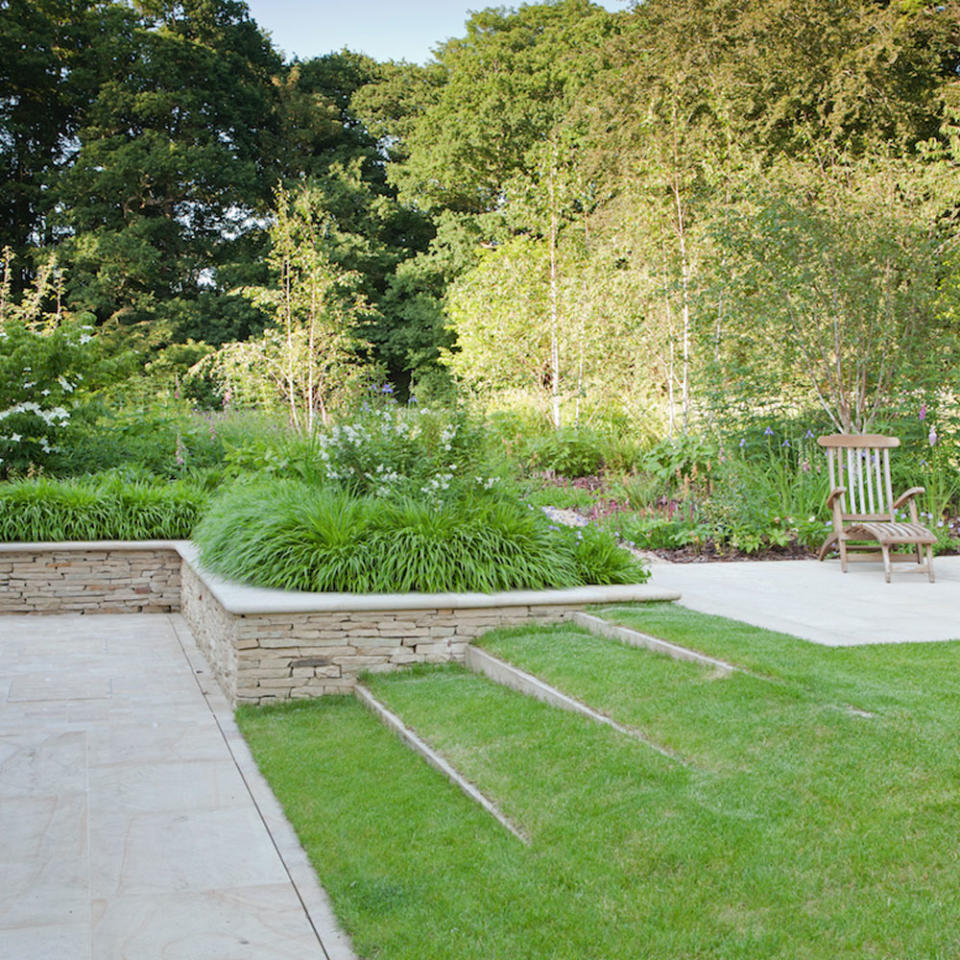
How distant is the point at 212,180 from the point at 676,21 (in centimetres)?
1271

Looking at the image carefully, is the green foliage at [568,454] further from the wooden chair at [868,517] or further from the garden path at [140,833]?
the garden path at [140,833]

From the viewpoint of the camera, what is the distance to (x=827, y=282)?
8.59 m

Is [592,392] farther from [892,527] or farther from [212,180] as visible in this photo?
[212,180]

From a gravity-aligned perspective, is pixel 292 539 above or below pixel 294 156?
below

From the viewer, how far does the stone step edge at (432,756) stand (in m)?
2.76

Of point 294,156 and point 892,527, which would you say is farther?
point 294,156

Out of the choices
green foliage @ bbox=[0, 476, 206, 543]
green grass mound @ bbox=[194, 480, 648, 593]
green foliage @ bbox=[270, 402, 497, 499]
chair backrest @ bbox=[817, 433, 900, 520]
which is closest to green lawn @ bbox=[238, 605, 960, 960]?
green grass mound @ bbox=[194, 480, 648, 593]

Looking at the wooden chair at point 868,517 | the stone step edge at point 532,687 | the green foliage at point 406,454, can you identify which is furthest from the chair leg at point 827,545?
the stone step edge at point 532,687

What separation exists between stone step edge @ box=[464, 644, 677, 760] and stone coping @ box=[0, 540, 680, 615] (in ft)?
0.86

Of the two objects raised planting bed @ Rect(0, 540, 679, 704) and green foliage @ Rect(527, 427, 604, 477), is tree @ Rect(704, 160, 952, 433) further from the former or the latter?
raised planting bed @ Rect(0, 540, 679, 704)

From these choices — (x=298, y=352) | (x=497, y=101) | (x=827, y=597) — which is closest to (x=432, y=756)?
(x=827, y=597)

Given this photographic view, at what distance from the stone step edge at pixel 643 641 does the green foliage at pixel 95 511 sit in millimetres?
3805

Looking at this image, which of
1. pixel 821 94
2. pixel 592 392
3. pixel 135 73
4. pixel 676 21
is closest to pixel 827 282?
pixel 592 392

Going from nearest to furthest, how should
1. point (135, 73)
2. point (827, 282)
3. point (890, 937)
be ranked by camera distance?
point (890, 937)
point (827, 282)
point (135, 73)
